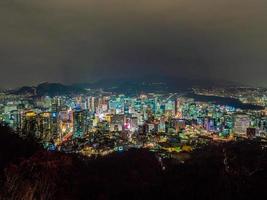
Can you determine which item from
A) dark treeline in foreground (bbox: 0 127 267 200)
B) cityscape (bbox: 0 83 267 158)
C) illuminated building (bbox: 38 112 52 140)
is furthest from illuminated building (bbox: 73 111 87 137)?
dark treeline in foreground (bbox: 0 127 267 200)

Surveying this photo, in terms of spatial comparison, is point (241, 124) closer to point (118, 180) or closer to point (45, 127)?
point (45, 127)

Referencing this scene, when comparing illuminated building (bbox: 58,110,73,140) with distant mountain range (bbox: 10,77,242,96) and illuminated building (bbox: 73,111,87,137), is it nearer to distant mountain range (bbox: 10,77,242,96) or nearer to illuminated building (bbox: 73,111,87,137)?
illuminated building (bbox: 73,111,87,137)

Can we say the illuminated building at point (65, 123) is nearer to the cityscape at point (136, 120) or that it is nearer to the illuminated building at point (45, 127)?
the cityscape at point (136, 120)

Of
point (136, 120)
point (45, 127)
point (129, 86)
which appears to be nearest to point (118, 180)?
point (45, 127)

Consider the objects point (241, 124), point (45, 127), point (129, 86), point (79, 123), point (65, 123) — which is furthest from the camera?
point (129, 86)

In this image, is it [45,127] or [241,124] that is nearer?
[45,127]

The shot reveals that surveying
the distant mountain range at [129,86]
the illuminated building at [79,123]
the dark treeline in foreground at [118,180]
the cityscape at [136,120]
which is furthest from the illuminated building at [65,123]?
the dark treeline in foreground at [118,180]
